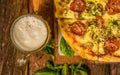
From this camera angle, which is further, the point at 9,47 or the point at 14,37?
the point at 9,47

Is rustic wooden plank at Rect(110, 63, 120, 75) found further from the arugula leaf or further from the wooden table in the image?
the arugula leaf

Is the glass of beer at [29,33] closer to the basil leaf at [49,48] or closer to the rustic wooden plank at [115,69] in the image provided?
the basil leaf at [49,48]

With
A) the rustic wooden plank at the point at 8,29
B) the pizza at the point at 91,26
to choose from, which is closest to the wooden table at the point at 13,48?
the rustic wooden plank at the point at 8,29

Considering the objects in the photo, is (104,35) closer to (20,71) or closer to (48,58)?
(48,58)

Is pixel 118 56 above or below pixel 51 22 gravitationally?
below

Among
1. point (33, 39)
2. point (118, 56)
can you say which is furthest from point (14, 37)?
point (118, 56)

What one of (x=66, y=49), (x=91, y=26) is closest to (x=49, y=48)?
(x=66, y=49)
